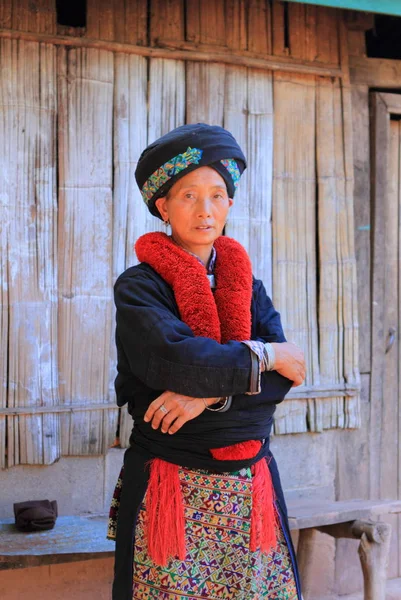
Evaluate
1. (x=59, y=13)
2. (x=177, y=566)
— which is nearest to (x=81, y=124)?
(x=59, y=13)

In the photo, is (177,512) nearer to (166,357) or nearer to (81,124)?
(166,357)

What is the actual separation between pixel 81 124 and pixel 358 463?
8.23 feet

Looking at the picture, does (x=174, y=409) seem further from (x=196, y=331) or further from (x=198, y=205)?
(x=198, y=205)

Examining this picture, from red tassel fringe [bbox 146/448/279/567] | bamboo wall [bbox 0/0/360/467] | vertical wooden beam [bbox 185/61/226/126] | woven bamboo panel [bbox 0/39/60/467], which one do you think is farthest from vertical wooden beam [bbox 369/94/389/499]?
red tassel fringe [bbox 146/448/279/567]

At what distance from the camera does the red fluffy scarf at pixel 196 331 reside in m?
2.59

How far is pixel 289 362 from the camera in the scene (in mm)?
2645

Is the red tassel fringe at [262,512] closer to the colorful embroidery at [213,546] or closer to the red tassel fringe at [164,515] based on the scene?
the colorful embroidery at [213,546]

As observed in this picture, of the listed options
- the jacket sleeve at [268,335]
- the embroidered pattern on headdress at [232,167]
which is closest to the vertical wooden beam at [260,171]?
the jacket sleeve at [268,335]

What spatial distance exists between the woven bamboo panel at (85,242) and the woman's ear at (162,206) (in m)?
1.42

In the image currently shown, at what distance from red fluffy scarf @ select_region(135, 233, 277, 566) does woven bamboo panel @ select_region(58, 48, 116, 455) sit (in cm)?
143

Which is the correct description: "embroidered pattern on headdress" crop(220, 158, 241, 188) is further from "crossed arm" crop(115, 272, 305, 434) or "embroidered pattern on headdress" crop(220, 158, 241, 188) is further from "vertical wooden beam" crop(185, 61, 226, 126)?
"vertical wooden beam" crop(185, 61, 226, 126)

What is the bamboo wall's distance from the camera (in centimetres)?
405

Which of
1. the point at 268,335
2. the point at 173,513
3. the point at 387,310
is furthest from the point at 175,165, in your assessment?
the point at 387,310

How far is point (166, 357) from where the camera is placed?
8.13 ft
